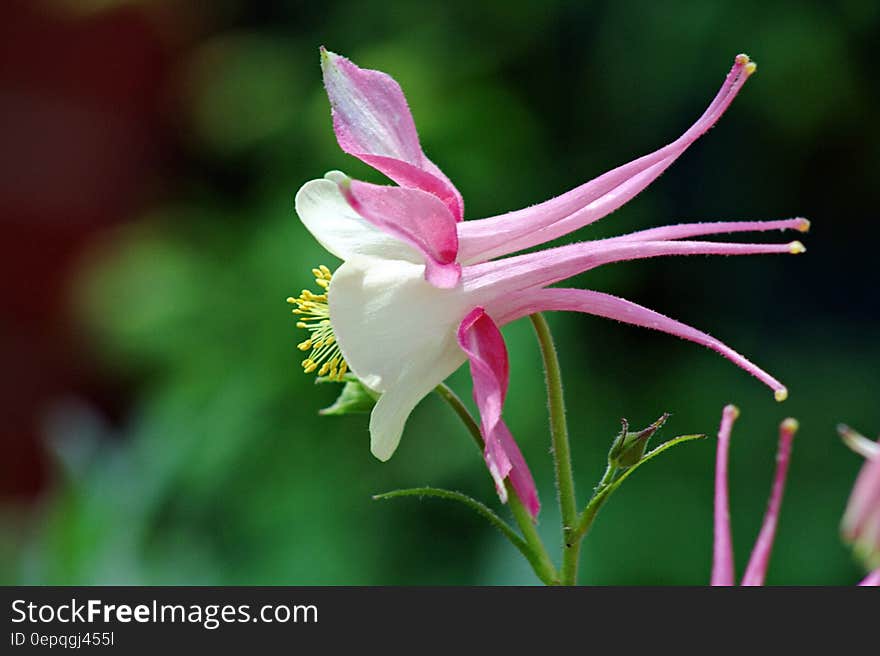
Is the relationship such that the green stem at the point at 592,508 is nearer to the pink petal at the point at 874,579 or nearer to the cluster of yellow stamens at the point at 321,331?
the pink petal at the point at 874,579

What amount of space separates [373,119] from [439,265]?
192mm

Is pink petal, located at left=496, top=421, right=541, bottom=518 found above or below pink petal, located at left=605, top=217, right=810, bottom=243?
below

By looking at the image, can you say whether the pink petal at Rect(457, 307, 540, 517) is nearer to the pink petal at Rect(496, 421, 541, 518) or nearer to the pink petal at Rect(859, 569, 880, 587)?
the pink petal at Rect(496, 421, 541, 518)

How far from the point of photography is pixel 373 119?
4.65 feet

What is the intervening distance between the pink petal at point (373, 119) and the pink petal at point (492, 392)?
136 mm

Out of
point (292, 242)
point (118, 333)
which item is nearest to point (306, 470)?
point (292, 242)

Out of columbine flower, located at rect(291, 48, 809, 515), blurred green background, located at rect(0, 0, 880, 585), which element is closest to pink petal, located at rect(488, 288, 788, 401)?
columbine flower, located at rect(291, 48, 809, 515)

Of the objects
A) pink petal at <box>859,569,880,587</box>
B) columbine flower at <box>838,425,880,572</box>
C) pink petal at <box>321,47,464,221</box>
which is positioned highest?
pink petal at <box>321,47,464,221</box>

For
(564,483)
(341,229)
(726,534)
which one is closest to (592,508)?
(564,483)

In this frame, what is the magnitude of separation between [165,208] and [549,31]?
1862 millimetres

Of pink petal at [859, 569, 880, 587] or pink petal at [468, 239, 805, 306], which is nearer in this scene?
pink petal at [859, 569, 880, 587]

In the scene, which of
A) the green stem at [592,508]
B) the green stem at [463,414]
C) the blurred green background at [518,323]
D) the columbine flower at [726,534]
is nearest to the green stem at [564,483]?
the green stem at [592,508]

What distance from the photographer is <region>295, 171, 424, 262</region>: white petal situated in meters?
1.42

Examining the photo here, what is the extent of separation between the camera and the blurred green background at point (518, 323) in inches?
149
